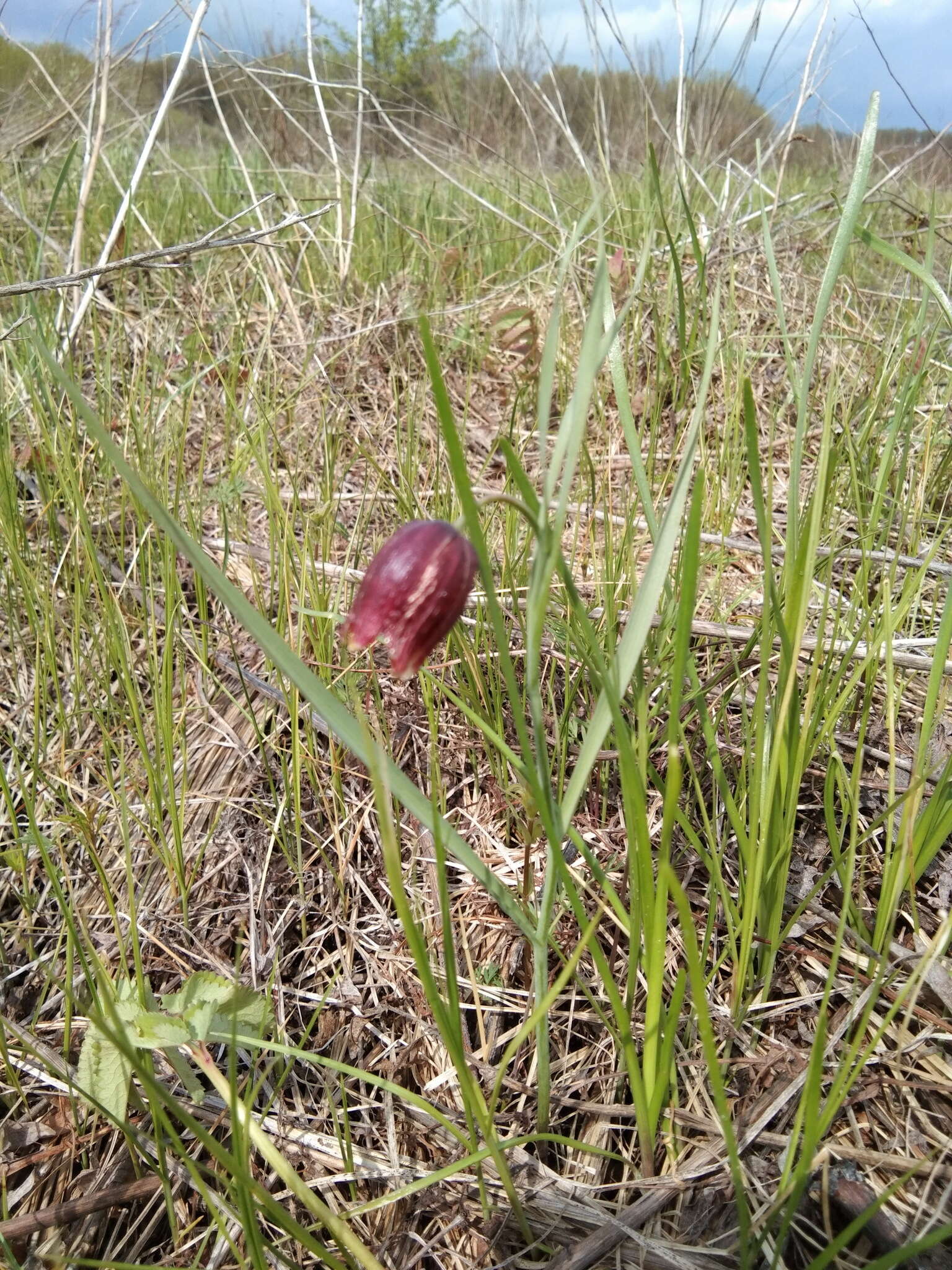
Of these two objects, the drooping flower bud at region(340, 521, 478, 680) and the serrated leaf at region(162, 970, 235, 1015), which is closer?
the drooping flower bud at region(340, 521, 478, 680)

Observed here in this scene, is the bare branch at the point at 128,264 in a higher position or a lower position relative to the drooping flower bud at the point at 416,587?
higher

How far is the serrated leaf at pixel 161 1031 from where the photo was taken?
73 cm

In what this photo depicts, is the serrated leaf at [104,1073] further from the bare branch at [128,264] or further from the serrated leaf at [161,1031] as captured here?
the bare branch at [128,264]

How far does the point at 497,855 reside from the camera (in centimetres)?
104

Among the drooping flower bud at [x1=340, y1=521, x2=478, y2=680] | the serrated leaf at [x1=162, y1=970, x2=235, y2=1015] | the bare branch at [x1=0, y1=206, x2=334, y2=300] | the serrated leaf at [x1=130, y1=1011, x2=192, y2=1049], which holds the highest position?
the bare branch at [x1=0, y1=206, x2=334, y2=300]

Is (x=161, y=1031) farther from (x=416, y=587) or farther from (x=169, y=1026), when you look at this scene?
(x=416, y=587)

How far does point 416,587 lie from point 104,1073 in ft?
1.77

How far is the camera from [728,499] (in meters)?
1.59

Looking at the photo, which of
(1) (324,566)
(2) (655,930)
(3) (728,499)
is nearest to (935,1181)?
(2) (655,930)

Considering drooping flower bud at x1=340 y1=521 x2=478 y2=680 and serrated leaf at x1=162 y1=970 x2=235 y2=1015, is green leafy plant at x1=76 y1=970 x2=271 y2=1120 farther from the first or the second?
drooping flower bud at x1=340 y1=521 x2=478 y2=680

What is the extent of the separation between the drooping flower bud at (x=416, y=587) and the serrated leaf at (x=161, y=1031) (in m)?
0.37

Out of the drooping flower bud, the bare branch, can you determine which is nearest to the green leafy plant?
the drooping flower bud

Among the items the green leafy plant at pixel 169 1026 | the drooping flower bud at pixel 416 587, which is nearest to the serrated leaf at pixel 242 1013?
the green leafy plant at pixel 169 1026

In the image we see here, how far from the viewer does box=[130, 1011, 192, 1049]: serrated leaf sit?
2.38 ft
